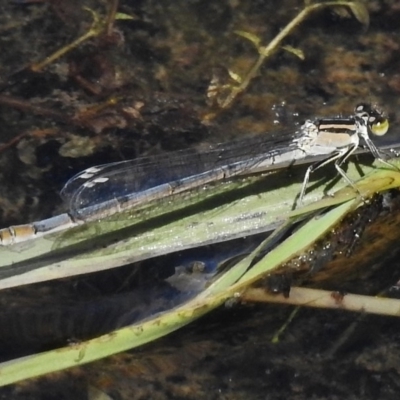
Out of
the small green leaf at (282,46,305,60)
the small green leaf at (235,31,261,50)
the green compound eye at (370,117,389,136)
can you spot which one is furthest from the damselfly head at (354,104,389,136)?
the small green leaf at (235,31,261,50)

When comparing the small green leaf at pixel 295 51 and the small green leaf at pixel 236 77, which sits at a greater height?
the small green leaf at pixel 295 51

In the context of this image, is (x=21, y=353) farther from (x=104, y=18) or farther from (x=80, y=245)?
(x=104, y=18)

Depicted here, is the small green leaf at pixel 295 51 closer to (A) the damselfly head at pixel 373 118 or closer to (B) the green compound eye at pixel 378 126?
(A) the damselfly head at pixel 373 118

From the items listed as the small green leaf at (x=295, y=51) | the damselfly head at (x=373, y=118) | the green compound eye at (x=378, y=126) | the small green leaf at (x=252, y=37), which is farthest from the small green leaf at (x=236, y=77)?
the green compound eye at (x=378, y=126)

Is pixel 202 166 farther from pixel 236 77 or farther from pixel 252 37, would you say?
pixel 252 37

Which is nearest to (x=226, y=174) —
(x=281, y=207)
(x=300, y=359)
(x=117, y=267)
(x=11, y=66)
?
(x=281, y=207)

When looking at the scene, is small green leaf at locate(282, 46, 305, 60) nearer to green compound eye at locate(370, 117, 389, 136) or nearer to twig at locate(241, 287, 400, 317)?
green compound eye at locate(370, 117, 389, 136)

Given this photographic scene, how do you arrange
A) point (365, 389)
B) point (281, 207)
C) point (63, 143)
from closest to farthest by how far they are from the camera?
1. point (365, 389)
2. point (281, 207)
3. point (63, 143)

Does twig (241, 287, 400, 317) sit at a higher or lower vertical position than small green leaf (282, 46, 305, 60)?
lower
